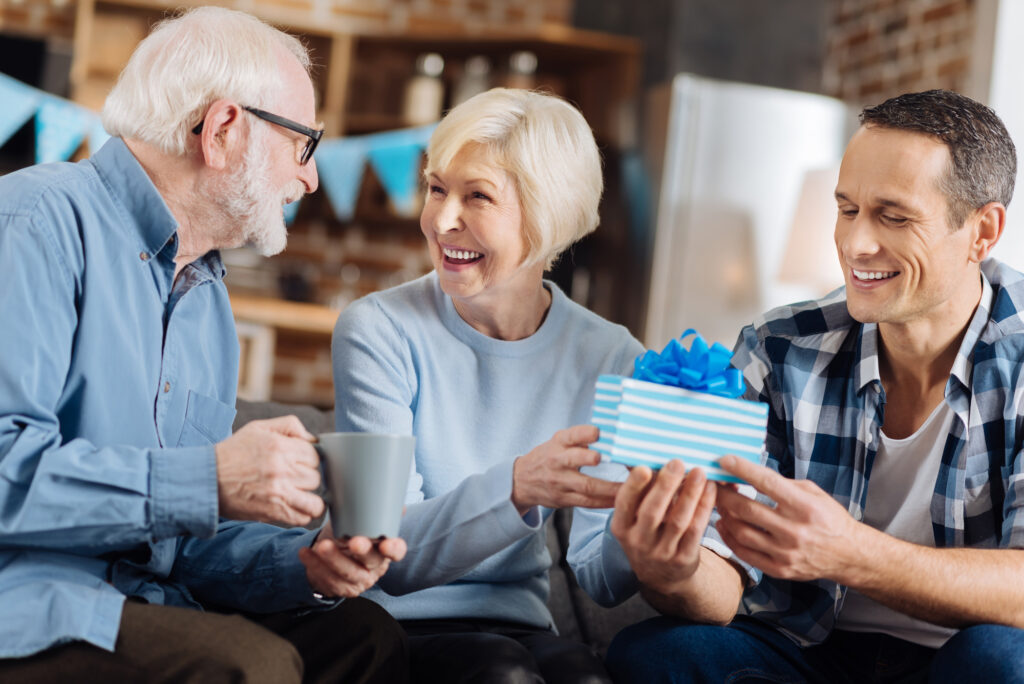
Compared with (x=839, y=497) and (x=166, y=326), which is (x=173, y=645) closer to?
(x=166, y=326)

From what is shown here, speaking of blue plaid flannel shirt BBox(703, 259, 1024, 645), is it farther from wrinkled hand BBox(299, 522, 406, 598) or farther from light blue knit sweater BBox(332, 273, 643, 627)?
wrinkled hand BBox(299, 522, 406, 598)

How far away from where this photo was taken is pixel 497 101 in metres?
1.63

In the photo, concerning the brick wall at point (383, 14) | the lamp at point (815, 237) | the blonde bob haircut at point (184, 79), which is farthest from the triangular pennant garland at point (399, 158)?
the blonde bob haircut at point (184, 79)

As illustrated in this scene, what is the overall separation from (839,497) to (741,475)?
1.53 feet

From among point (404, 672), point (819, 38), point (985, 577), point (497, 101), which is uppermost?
point (819, 38)

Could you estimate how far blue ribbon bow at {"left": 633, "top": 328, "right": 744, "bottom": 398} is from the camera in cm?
116

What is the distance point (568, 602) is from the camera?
1.87 meters

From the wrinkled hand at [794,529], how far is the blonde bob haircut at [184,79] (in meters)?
0.78

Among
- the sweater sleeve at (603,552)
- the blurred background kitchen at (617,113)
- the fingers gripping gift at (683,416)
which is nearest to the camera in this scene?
the fingers gripping gift at (683,416)

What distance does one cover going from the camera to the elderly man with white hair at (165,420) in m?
1.06

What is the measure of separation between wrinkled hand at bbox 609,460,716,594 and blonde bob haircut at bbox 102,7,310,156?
0.69m

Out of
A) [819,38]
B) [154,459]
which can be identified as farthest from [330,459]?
[819,38]

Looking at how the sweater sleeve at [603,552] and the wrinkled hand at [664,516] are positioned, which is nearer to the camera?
the wrinkled hand at [664,516]

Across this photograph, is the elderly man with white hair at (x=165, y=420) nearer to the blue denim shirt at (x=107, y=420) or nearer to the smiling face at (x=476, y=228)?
the blue denim shirt at (x=107, y=420)
